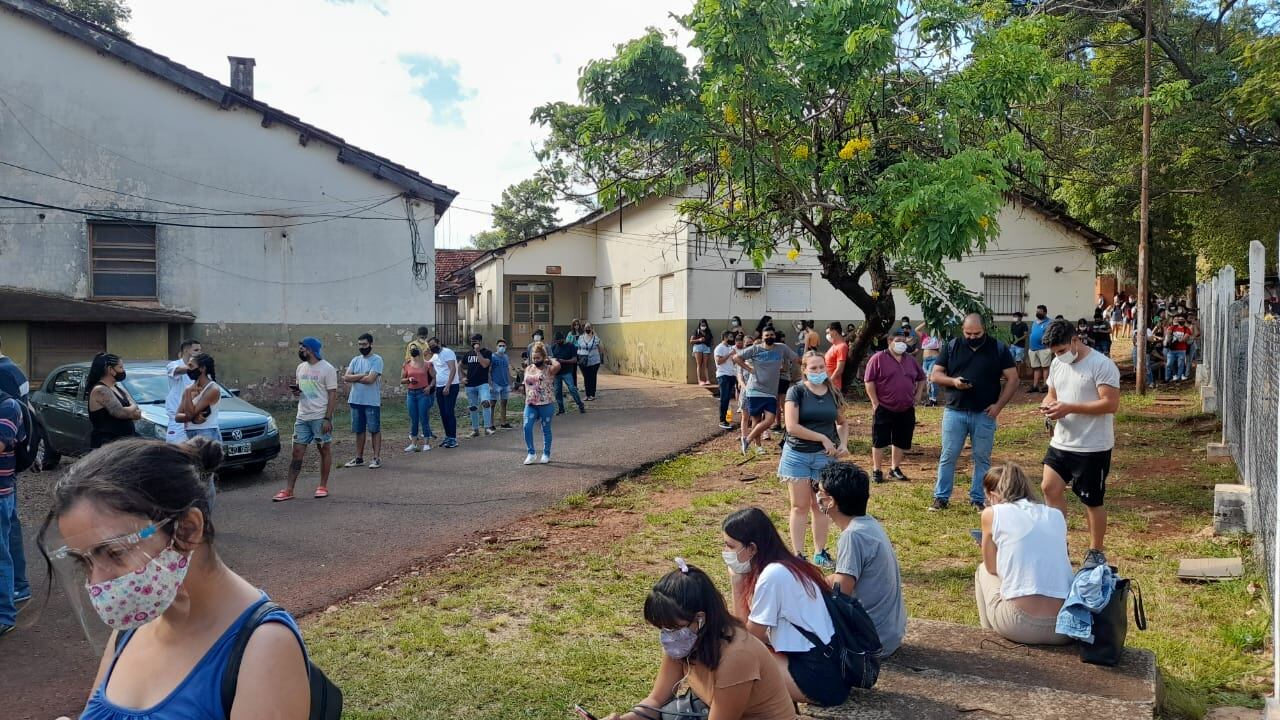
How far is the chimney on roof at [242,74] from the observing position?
72.9 ft

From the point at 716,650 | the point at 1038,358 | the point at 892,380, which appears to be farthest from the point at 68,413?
the point at 1038,358

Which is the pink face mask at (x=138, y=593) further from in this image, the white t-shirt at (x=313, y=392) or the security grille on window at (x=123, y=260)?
the security grille on window at (x=123, y=260)

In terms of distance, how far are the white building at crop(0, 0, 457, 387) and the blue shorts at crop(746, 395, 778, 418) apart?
11723 mm

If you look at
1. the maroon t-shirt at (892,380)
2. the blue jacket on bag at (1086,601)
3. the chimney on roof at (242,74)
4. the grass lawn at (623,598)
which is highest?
the chimney on roof at (242,74)

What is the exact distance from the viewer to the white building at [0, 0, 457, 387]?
18.2 metres

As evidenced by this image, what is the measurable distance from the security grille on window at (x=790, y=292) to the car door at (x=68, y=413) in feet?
54.0

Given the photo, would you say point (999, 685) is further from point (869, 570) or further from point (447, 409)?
point (447, 409)

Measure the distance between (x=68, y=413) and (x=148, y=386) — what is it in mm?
1284

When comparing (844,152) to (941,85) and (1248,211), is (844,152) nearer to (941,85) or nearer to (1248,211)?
(941,85)

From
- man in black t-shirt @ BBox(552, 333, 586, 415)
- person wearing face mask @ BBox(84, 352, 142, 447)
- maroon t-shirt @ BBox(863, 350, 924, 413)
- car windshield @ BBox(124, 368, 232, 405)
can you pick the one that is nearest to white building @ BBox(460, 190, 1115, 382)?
man in black t-shirt @ BBox(552, 333, 586, 415)

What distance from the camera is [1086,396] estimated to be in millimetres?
6508

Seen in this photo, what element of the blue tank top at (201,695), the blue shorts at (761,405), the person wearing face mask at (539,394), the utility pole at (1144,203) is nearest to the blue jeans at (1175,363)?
the utility pole at (1144,203)

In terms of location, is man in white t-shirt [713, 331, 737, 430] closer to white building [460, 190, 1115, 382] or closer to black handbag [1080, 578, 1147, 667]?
white building [460, 190, 1115, 382]

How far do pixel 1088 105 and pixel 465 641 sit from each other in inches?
656
